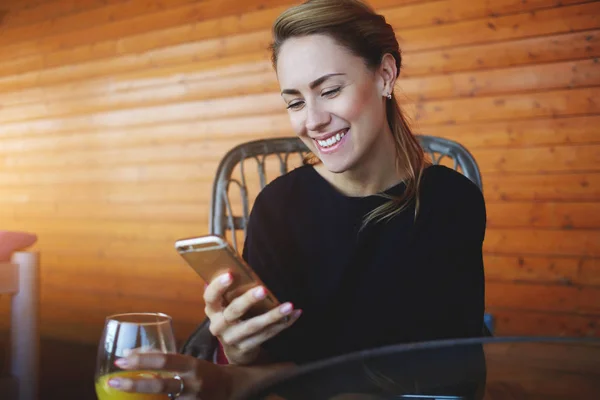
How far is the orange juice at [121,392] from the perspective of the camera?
0.55 meters

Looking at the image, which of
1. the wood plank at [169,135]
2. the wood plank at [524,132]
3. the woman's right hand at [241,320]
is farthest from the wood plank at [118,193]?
the woman's right hand at [241,320]

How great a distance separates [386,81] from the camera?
137 cm

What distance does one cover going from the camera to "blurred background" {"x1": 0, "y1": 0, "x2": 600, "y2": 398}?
3016 millimetres

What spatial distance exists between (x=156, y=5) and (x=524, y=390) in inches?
170

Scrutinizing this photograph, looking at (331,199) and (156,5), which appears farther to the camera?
(156,5)

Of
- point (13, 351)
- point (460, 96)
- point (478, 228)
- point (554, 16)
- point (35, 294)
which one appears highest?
point (554, 16)

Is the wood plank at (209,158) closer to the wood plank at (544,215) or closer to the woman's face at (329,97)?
the wood plank at (544,215)

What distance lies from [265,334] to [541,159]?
248cm

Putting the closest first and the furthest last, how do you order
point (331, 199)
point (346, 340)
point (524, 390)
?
point (524, 390) → point (346, 340) → point (331, 199)

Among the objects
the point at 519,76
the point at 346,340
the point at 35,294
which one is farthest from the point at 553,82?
the point at 35,294

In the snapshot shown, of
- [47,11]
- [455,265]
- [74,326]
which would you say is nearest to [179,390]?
[455,265]

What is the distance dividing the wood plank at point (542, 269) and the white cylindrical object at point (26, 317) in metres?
2.33

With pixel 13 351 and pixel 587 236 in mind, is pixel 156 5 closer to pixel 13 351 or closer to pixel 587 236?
pixel 587 236

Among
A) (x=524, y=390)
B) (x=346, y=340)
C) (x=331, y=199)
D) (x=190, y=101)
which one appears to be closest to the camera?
(x=524, y=390)
